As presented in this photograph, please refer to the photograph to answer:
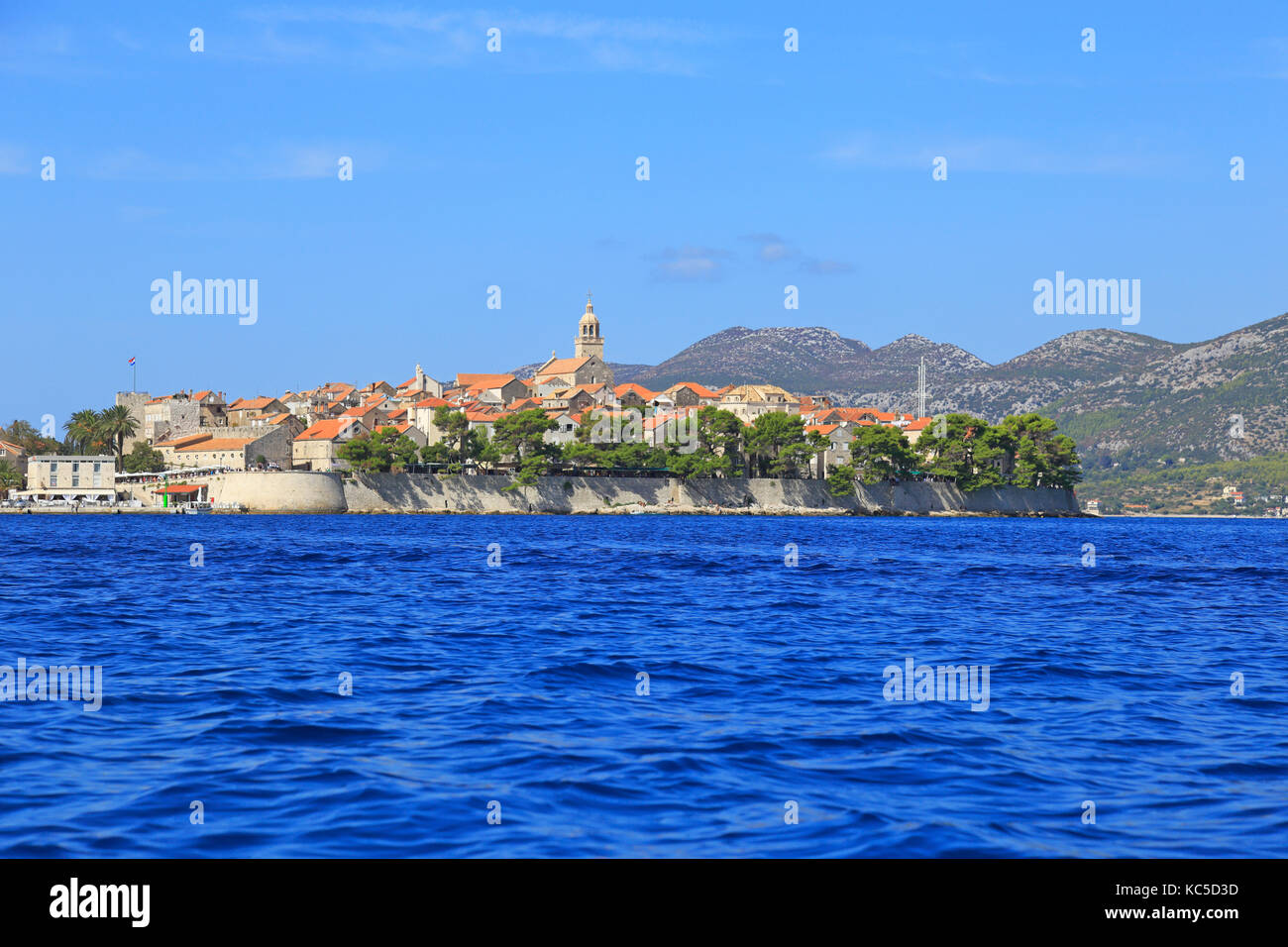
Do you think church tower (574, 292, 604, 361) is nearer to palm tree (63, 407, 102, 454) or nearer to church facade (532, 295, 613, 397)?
church facade (532, 295, 613, 397)

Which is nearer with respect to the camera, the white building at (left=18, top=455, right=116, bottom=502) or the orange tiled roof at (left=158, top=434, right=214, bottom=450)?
the white building at (left=18, top=455, right=116, bottom=502)

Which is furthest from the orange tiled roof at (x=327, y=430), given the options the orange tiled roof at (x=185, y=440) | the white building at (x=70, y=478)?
the white building at (x=70, y=478)

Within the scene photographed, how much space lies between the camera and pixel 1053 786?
30.8 ft

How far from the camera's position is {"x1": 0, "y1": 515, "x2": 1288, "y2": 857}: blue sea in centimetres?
794

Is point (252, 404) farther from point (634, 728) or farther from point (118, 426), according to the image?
point (634, 728)

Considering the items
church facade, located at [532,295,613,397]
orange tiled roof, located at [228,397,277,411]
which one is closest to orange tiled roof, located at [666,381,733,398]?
church facade, located at [532,295,613,397]

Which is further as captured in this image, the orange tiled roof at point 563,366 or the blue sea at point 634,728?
the orange tiled roof at point 563,366

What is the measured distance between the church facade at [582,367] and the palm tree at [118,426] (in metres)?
53.4

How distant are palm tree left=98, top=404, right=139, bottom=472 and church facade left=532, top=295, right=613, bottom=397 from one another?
5337 centimetres

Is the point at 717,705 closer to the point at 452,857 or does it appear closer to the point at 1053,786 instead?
the point at 1053,786

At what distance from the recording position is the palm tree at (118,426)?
129 metres

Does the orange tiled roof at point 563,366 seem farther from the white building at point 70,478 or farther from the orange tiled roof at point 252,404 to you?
the white building at point 70,478

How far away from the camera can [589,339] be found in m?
176
